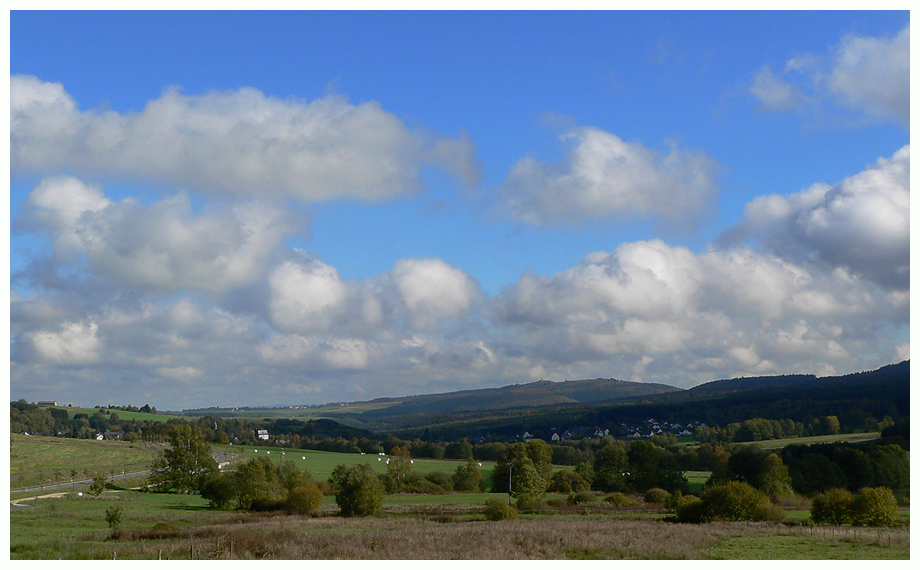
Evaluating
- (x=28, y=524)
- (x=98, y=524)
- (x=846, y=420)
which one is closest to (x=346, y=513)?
(x=98, y=524)

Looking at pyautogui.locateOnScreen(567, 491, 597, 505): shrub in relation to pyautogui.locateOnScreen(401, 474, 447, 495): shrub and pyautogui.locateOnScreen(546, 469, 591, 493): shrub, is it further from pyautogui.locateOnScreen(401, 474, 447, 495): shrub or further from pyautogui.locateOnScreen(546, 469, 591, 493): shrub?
pyautogui.locateOnScreen(401, 474, 447, 495): shrub

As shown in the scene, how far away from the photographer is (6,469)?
28797 millimetres

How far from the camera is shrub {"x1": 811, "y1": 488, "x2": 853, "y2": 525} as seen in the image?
57219mm

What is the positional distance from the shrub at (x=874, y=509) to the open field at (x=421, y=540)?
255cm

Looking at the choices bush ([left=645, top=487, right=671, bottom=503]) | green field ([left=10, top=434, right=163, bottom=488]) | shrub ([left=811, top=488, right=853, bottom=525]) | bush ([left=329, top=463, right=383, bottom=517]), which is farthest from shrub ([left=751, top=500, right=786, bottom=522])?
green field ([left=10, top=434, right=163, bottom=488])

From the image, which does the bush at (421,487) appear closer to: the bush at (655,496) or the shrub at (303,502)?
the bush at (655,496)

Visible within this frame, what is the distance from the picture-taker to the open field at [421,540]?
35656 mm

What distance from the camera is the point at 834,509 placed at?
57.6 meters

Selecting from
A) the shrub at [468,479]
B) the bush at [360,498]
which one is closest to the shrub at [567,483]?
the shrub at [468,479]

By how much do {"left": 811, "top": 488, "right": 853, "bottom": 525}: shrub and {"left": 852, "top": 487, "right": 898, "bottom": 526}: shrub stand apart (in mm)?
521

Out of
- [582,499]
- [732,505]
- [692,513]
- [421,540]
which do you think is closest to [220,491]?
[582,499]
